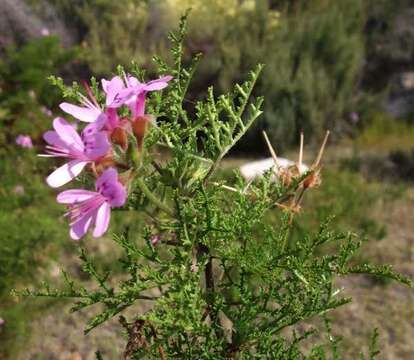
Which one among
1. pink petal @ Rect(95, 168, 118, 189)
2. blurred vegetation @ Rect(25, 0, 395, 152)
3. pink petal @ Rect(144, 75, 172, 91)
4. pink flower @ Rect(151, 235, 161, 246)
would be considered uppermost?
pink petal @ Rect(144, 75, 172, 91)

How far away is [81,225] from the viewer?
0.82 metres

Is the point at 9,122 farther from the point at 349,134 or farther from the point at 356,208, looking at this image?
the point at 349,134

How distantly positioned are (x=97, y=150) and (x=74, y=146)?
0.05 metres

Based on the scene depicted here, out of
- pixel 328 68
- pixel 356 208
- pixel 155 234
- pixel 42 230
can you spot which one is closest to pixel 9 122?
pixel 42 230

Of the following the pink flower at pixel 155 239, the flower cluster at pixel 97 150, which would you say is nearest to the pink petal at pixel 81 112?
the flower cluster at pixel 97 150

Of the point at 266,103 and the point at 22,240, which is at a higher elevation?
the point at 22,240

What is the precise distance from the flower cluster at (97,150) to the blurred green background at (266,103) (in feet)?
6.43

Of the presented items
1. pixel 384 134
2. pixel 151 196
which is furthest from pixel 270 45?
pixel 151 196

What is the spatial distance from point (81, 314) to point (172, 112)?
6.91 feet

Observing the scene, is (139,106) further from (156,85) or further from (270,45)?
(270,45)

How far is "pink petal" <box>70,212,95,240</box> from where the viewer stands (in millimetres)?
816

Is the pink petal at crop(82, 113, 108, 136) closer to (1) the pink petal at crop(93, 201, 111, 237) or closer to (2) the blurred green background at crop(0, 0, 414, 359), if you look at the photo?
(1) the pink petal at crop(93, 201, 111, 237)

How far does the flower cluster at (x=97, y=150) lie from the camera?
0.77 meters

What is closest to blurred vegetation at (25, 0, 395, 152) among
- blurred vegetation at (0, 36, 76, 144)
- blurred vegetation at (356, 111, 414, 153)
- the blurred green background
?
the blurred green background
